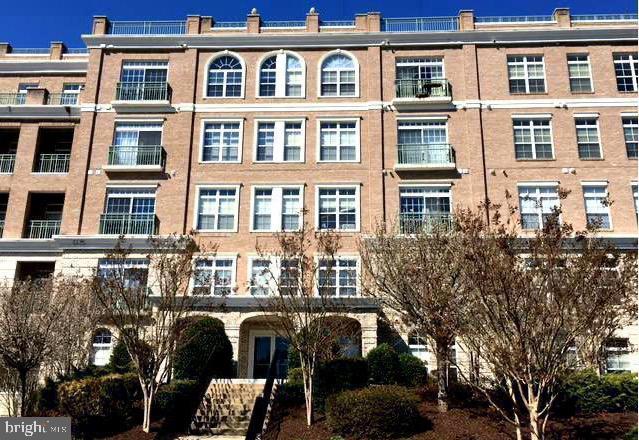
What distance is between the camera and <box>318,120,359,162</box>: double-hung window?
2798cm

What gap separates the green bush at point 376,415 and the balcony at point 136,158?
15544 millimetres

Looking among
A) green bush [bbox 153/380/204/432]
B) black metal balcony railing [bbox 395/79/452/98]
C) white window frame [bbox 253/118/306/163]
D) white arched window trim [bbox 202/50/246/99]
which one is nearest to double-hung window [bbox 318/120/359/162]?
white window frame [bbox 253/118/306/163]

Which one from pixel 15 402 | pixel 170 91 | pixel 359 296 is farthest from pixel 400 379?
pixel 170 91

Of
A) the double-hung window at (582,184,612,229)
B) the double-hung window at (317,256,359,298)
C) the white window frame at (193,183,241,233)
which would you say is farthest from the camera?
the white window frame at (193,183,241,233)

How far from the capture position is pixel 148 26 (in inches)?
1195

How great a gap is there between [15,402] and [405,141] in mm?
18114

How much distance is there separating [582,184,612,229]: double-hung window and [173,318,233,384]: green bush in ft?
51.6

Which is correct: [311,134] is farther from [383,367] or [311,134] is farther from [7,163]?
[7,163]

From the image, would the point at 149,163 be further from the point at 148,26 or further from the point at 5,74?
the point at 5,74

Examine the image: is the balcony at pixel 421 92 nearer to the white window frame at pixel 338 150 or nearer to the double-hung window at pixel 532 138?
the white window frame at pixel 338 150

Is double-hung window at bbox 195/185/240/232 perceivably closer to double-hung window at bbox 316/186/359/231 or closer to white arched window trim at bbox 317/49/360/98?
double-hung window at bbox 316/186/359/231

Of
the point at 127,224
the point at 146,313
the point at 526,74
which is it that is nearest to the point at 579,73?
the point at 526,74

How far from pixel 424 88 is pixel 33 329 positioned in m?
18.9

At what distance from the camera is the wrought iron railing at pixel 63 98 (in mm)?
32500
